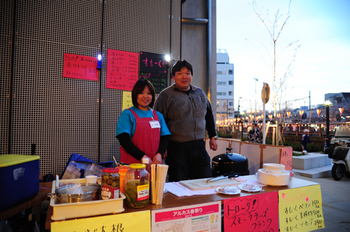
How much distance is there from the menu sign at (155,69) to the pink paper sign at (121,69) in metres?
0.11

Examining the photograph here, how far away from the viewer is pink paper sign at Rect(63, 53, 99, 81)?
2.99 metres

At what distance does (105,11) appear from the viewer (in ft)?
10.6

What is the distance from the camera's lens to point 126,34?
→ 133 inches

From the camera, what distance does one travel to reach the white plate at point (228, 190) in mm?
1471

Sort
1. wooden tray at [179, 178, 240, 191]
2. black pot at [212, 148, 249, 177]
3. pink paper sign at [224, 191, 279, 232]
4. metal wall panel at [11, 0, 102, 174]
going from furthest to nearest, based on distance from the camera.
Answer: metal wall panel at [11, 0, 102, 174] < black pot at [212, 148, 249, 177] < wooden tray at [179, 178, 240, 191] < pink paper sign at [224, 191, 279, 232]

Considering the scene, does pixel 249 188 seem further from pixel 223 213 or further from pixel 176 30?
pixel 176 30

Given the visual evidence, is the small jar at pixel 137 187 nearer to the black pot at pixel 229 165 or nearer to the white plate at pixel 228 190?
the white plate at pixel 228 190

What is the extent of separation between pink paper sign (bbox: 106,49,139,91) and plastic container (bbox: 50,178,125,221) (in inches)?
93.7

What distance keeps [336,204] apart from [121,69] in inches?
180

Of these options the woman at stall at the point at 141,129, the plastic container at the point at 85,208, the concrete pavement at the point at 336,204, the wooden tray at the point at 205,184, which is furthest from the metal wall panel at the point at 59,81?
the concrete pavement at the point at 336,204

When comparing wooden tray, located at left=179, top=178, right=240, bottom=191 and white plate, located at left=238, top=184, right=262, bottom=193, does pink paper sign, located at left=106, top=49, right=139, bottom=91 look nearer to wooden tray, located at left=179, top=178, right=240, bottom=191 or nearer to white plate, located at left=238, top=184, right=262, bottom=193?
wooden tray, located at left=179, top=178, right=240, bottom=191

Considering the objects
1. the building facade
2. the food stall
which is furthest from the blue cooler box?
the building facade

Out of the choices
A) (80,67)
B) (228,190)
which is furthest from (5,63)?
(228,190)

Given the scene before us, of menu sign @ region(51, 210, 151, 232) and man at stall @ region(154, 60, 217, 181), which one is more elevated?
man at stall @ region(154, 60, 217, 181)
